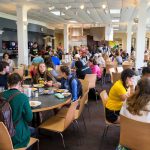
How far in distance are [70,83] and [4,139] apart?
197 cm

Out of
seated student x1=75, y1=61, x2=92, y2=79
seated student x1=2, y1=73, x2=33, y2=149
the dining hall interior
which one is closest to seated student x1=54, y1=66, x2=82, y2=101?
the dining hall interior

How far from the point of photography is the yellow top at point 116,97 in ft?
10.8

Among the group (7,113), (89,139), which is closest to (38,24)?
(89,139)

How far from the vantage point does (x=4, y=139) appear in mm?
2279

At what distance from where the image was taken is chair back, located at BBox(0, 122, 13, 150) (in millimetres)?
2195

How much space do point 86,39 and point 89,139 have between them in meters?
13.4

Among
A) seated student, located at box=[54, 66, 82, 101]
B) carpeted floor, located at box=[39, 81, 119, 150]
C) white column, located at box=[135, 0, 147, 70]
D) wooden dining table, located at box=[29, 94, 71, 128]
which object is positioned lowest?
carpeted floor, located at box=[39, 81, 119, 150]

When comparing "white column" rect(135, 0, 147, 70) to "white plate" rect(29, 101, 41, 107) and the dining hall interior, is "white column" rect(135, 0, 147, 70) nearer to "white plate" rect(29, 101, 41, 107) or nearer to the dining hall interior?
the dining hall interior

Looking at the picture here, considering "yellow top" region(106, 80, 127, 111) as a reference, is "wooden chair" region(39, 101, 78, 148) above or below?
below

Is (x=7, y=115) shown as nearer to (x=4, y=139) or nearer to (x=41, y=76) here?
(x=4, y=139)

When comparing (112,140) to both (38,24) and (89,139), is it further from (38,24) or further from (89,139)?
(38,24)

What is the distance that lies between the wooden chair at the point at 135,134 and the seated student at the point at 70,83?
1729mm

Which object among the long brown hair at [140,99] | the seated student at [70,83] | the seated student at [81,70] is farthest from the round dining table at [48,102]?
the seated student at [81,70]

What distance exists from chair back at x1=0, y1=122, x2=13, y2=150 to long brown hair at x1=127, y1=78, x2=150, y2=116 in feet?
4.15
